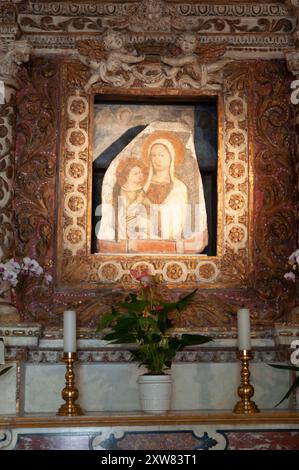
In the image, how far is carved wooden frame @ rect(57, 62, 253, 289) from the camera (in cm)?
802

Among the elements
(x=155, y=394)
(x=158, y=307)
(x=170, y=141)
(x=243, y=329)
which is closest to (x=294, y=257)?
(x=243, y=329)

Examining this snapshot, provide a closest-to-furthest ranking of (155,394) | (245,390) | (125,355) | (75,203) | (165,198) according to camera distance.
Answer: (155,394) → (245,390) → (125,355) → (75,203) → (165,198)

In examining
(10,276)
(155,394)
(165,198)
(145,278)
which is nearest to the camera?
(155,394)

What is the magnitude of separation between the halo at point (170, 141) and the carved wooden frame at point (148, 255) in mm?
296

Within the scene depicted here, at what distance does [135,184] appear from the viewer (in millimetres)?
8258

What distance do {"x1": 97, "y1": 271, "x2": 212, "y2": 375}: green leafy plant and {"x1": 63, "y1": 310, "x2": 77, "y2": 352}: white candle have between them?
217mm

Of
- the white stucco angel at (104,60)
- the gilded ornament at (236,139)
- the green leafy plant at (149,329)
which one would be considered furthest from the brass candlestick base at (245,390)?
the white stucco angel at (104,60)

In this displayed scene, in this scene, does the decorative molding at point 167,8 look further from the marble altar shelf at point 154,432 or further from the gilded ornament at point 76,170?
the marble altar shelf at point 154,432

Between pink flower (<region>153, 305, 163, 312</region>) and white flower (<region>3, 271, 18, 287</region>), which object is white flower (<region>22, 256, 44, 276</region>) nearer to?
white flower (<region>3, 271, 18, 287</region>)

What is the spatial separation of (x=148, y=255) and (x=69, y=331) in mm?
1111

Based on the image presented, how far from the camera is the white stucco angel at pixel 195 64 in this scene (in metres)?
8.30

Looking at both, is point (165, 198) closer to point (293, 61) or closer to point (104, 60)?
point (104, 60)

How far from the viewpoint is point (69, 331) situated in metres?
7.22
